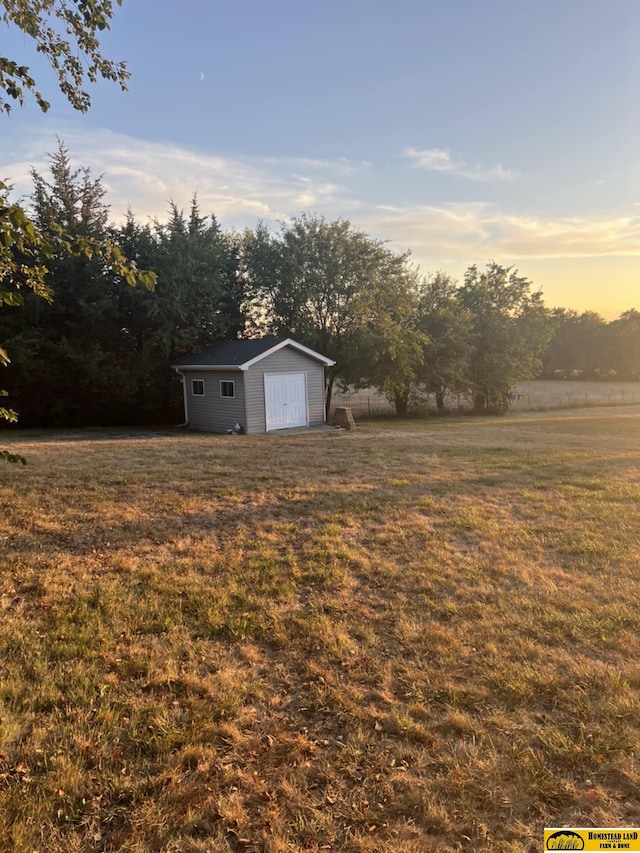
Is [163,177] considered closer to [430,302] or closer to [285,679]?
[285,679]

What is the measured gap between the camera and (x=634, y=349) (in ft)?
179

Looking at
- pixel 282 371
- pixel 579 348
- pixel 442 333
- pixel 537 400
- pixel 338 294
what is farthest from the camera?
pixel 579 348

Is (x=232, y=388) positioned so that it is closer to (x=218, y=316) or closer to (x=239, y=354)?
(x=239, y=354)

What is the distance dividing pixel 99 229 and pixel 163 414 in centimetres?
788

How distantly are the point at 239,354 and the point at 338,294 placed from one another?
24.5ft

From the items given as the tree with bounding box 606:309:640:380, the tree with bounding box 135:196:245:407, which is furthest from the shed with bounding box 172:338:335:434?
the tree with bounding box 606:309:640:380

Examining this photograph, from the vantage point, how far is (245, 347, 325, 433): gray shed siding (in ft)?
55.5

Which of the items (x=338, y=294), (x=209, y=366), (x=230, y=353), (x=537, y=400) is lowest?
(x=537, y=400)

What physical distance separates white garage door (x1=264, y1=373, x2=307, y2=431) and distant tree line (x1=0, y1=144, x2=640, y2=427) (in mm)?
5063

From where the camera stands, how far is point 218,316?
21703 mm

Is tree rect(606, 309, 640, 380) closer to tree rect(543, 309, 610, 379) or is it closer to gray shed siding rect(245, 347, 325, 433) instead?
tree rect(543, 309, 610, 379)

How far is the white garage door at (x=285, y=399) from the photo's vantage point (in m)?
17.4

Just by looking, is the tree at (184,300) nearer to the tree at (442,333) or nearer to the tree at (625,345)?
the tree at (442,333)

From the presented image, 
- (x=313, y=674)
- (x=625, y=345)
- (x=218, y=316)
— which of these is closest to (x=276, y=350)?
(x=218, y=316)
